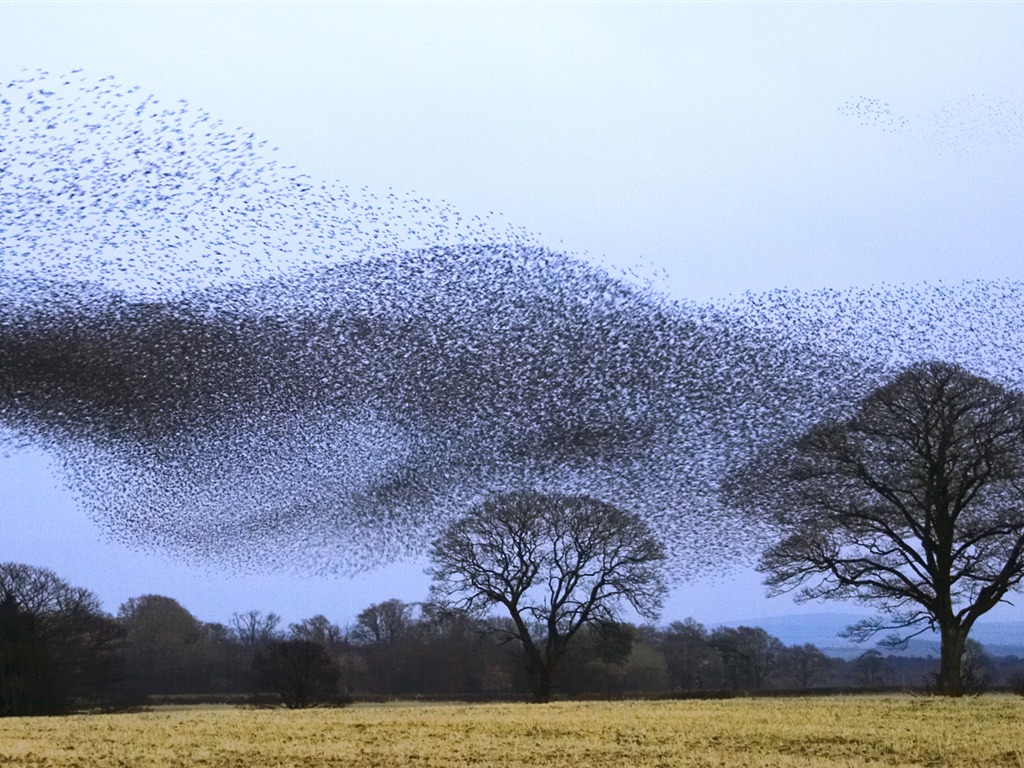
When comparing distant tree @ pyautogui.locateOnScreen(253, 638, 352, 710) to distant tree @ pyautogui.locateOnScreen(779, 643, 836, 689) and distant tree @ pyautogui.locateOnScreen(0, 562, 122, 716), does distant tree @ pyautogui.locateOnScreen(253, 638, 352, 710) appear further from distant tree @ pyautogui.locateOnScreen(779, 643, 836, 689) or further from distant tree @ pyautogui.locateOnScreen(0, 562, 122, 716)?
distant tree @ pyautogui.locateOnScreen(779, 643, 836, 689)

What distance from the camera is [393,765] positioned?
18.1 m

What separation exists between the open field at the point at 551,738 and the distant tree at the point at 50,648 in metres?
21.8

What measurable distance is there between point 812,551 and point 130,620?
48.6 m

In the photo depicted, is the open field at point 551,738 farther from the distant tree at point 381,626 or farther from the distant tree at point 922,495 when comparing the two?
the distant tree at point 381,626

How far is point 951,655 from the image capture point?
32969mm

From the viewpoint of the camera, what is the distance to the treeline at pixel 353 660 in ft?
155

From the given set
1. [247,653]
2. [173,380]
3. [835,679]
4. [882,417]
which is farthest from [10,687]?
[835,679]

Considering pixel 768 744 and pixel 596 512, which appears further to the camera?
pixel 596 512

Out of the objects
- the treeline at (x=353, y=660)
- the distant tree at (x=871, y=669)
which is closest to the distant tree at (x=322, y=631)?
the treeline at (x=353, y=660)

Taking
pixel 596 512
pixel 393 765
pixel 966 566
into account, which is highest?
pixel 596 512

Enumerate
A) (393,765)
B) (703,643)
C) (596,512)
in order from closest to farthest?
1. (393,765)
2. (596,512)
3. (703,643)

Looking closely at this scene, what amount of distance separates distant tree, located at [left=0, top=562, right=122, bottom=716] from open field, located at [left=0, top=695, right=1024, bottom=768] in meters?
21.8

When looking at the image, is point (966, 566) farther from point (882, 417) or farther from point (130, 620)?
point (130, 620)

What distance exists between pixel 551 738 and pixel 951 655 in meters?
16.0
